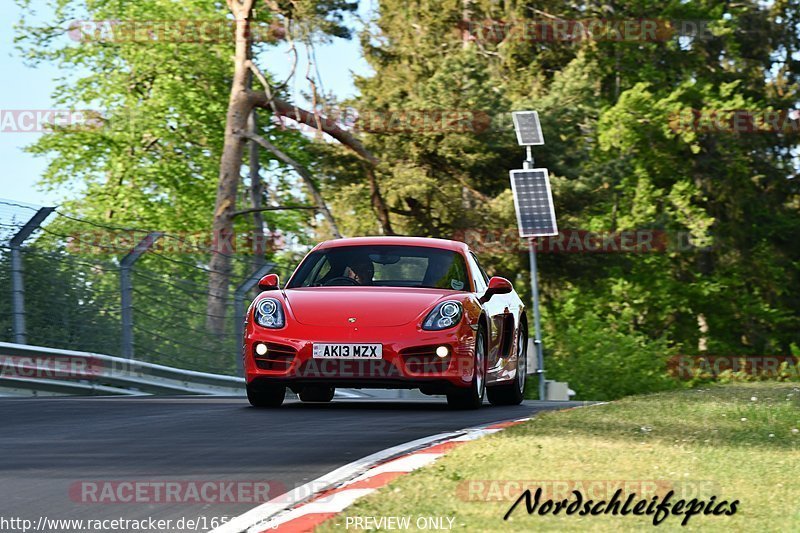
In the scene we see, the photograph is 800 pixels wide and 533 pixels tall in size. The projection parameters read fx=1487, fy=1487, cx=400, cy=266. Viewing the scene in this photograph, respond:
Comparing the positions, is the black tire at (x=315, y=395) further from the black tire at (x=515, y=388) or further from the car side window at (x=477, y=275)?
the car side window at (x=477, y=275)

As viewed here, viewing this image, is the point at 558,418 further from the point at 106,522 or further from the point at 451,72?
the point at 451,72

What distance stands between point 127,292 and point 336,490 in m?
10.5

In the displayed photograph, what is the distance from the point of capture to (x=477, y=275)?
44.1 feet

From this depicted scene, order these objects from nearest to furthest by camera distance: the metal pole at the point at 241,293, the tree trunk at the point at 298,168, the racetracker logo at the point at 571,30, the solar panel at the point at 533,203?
the metal pole at the point at 241,293
the solar panel at the point at 533,203
the tree trunk at the point at 298,168
the racetracker logo at the point at 571,30

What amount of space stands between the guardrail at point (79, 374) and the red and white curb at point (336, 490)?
6531 mm

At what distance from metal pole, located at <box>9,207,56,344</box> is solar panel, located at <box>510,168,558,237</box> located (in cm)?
1466

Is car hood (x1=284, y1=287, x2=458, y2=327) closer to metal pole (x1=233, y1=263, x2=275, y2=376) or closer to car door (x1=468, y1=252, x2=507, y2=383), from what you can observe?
car door (x1=468, y1=252, x2=507, y2=383)

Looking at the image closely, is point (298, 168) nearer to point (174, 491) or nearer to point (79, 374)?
point (79, 374)

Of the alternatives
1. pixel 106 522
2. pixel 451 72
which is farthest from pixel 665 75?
pixel 106 522

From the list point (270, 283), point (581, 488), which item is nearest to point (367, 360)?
point (270, 283)

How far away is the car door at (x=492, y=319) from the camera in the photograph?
13047 millimetres

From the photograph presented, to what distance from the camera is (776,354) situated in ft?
178

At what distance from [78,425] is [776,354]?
4693 cm

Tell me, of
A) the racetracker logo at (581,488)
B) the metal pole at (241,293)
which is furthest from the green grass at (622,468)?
the metal pole at (241,293)
